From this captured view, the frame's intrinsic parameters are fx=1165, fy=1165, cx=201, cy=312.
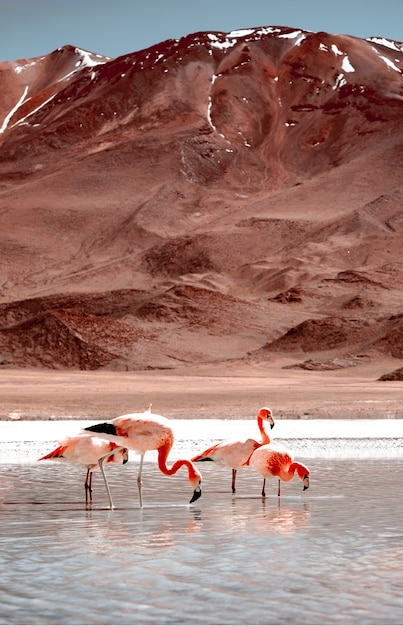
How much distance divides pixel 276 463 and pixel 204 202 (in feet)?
328

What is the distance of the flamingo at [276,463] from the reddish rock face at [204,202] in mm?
40101

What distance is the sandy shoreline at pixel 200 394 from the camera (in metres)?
25.8

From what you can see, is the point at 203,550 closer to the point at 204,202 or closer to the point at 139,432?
the point at 139,432

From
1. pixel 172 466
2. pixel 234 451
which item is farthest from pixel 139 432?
pixel 234 451

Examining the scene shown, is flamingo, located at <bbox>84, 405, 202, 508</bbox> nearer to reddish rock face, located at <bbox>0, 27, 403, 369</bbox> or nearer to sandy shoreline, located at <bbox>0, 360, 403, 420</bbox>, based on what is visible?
sandy shoreline, located at <bbox>0, 360, 403, 420</bbox>

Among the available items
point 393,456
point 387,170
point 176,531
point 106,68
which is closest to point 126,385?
point 393,456

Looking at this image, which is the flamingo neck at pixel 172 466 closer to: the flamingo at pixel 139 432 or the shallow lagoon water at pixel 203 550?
the flamingo at pixel 139 432

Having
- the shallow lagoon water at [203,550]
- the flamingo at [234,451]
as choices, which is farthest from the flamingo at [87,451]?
the flamingo at [234,451]

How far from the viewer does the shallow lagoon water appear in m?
7.03

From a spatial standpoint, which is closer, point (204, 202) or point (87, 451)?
point (87, 451)

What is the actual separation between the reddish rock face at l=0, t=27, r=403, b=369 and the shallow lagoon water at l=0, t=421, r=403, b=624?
3927cm

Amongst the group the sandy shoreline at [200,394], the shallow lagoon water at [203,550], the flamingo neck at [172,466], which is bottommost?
the shallow lagoon water at [203,550]

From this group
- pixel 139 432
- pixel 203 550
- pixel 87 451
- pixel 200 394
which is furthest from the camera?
pixel 200 394

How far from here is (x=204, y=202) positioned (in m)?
111
